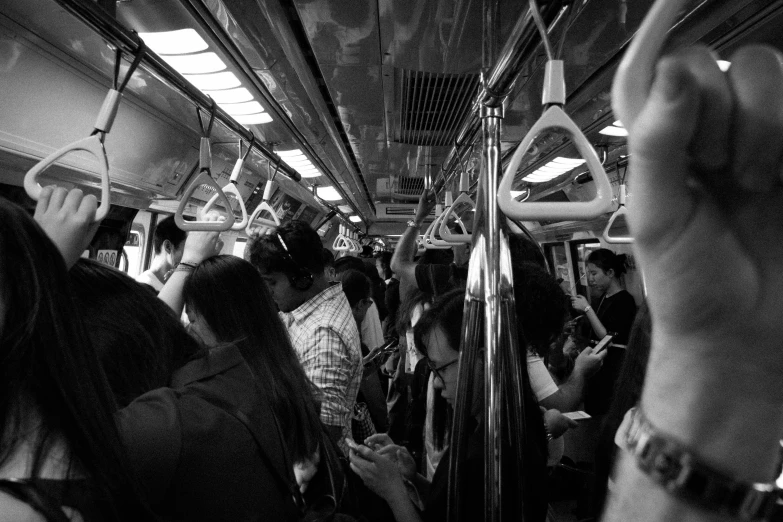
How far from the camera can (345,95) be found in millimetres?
2953

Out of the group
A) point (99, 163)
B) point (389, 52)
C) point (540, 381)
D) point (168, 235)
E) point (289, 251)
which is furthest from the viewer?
point (168, 235)

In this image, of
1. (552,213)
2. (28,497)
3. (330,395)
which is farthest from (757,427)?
(330,395)

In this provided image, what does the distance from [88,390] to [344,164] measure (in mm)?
4435

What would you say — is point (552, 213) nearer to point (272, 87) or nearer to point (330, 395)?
point (330, 395)

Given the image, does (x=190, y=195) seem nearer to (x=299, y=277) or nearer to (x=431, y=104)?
(x=299, y=277)

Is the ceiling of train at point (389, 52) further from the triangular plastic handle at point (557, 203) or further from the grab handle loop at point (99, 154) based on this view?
the grab handle loop at point (99, 154)

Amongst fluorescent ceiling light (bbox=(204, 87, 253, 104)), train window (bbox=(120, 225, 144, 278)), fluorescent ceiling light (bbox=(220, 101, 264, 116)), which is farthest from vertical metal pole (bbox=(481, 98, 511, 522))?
train window (bbox=(120, 225, 144, 278))

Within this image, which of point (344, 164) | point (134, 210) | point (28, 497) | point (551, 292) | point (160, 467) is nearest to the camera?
point (28, 497)

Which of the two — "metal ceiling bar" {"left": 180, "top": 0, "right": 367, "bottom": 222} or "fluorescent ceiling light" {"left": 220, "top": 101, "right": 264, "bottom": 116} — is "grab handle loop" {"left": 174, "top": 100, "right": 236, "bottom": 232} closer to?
"metal ceiling bar" {"left": 180, "top": 0, "right": 367, "bottom": 222}

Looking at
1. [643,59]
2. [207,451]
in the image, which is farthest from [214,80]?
[643,59]

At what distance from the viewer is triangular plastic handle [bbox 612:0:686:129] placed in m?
0.36

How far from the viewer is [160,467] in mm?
1045

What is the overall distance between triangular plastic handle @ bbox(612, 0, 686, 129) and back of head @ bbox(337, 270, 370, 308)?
3590 millimetres

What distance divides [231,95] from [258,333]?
1509mm
